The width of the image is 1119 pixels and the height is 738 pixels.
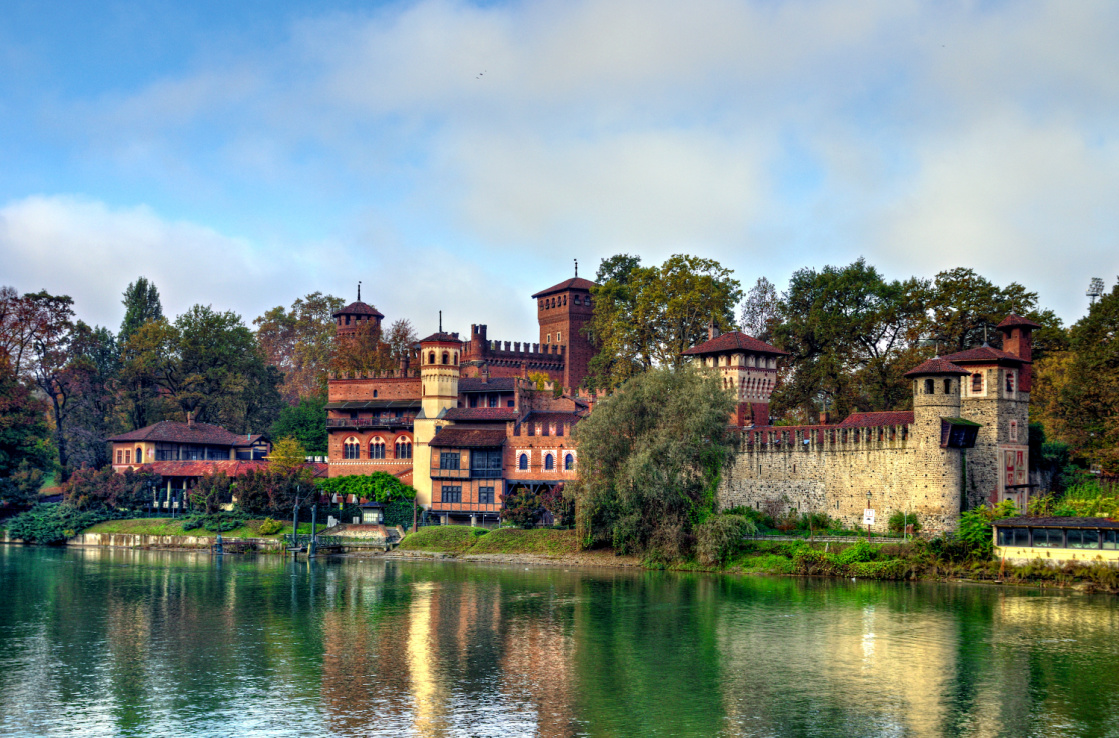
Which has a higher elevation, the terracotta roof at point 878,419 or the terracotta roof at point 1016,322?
the terracotta roof at point 1016,322

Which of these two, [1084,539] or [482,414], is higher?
[482,414]

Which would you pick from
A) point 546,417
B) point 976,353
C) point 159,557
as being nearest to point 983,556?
point 976,353

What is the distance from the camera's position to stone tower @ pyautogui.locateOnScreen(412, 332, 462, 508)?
67.1 metres

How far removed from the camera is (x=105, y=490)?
2687 inches

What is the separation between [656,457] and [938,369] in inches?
528

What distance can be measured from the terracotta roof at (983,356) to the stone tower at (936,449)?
1.03 metres

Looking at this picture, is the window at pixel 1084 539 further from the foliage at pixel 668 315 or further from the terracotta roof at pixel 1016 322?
the foliage at pixel 668 315

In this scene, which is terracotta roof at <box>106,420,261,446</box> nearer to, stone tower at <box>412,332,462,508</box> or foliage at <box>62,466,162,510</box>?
foliage at <box>62,466,162,510</box>

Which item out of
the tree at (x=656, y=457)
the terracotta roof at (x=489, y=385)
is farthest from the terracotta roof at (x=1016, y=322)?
the terracotta roof at (x=489, y=385)

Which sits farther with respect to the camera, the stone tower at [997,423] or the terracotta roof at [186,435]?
the terracotta roof at [186,435]

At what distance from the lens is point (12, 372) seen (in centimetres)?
7050

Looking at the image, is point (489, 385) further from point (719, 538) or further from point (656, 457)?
point (719, 538)

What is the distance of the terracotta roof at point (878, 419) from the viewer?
2024 inches

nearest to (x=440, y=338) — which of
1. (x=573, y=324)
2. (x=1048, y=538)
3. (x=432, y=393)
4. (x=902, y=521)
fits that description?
(x=432, y=393)
